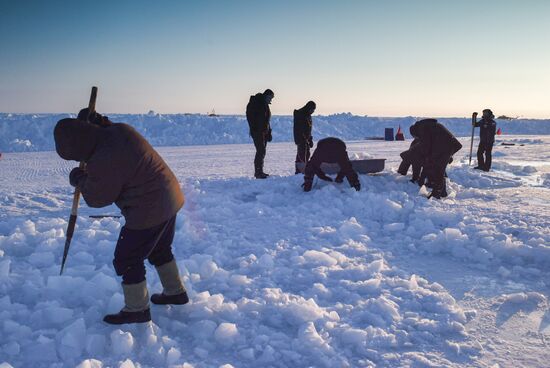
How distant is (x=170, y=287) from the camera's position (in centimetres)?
321

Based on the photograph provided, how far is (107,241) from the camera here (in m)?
4.61

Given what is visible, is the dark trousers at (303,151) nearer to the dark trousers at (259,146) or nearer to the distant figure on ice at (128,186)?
the dark trousers at (259,146)

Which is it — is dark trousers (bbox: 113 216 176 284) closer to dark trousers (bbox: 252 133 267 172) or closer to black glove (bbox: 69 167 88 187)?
black glove (bbox: 69 167 88 187)

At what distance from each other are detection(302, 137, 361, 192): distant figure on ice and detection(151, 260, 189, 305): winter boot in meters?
4.57

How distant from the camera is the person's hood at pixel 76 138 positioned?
103 inches

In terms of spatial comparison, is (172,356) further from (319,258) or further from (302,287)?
(319,258)

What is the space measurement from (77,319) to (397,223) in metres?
4.13

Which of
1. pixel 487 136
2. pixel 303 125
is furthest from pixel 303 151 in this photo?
pixel 487 136

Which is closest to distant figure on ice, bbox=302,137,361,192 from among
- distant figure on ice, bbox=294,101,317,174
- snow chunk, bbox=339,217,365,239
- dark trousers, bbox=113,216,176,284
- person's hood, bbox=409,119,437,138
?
person's hood, bbox=409,119,437,138

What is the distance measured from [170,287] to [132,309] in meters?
0.37

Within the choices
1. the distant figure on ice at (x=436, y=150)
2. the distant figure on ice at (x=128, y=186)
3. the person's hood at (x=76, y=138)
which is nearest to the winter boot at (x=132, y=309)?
the distant figure on ice at (x=128, y=186)

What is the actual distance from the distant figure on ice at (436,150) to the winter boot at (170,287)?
5509mm

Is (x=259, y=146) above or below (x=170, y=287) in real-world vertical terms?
above

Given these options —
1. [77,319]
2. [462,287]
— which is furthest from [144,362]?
[462,287]
